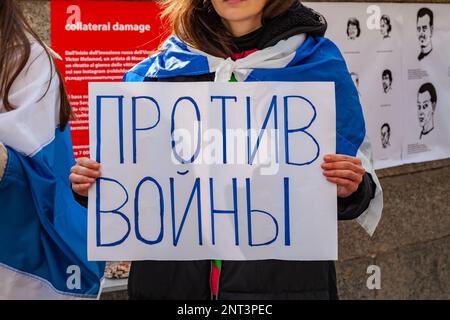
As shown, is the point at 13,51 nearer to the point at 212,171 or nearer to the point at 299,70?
the point at 212,171

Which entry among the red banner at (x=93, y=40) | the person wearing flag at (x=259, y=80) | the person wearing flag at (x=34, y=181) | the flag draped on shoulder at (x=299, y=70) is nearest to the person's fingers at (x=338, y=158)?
the person wearing flag at (x=259, y=80)

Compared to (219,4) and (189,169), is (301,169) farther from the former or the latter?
(219,4)

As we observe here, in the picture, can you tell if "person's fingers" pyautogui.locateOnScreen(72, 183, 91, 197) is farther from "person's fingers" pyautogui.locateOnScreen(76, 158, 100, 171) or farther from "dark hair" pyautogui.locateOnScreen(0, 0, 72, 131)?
"dark hair" pyautogui.locateOnScreen(0, 0, 72, 131)

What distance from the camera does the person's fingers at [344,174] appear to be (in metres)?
2.04

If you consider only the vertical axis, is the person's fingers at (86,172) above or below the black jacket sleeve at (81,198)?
above

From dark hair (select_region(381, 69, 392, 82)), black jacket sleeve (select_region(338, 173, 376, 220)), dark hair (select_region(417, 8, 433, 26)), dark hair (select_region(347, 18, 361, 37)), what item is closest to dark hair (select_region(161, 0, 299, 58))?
black jacket sleeve (select_region(338, 173, 376, 220))

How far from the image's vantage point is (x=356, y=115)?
7.18ft

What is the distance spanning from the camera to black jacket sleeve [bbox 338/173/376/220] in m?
2.12

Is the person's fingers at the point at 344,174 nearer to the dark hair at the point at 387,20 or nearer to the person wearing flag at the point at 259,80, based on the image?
the person wearing flag at the point at 259,80

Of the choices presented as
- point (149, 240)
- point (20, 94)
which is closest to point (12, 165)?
point (20, 94)

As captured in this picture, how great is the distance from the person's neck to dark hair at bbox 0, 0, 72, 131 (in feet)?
1.93

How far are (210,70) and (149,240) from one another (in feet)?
1.69

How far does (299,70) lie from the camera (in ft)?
7.07

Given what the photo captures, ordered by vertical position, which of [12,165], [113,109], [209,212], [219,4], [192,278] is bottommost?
[192,278]
